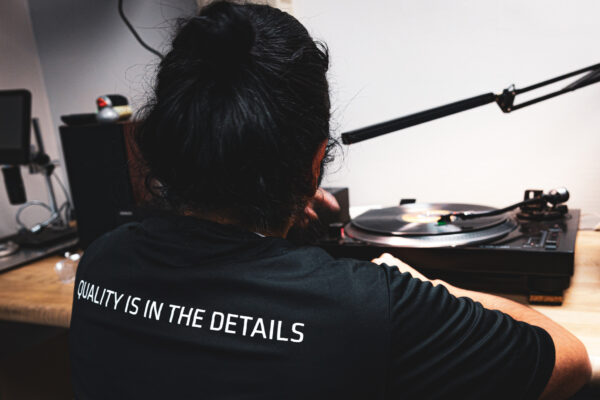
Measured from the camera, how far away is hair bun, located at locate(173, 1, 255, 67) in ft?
1.52

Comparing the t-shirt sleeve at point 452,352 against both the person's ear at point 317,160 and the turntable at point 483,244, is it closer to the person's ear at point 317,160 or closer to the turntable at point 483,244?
the person's ear at point 317,160

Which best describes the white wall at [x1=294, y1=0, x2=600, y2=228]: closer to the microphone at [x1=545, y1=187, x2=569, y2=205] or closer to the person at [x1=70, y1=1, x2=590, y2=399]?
the microphone at [x1=545, y1=187, x2=569, y2=205]

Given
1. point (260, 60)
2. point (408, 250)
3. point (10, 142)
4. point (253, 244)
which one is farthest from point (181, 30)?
point (10, 142)

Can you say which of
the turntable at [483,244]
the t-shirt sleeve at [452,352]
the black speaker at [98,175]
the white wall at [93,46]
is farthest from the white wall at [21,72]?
the t-shirt sleeve at [452,352]

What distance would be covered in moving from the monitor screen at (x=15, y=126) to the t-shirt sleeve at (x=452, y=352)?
135cm

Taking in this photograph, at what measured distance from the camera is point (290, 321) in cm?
46

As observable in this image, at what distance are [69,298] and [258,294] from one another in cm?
81

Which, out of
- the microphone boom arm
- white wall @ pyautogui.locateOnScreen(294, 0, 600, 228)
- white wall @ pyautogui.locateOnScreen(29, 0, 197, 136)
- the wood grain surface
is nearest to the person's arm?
the microphone boom arm

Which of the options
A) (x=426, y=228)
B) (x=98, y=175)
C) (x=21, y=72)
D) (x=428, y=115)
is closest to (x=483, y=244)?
(x=426, y=228)

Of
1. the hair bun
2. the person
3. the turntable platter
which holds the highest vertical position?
the hair bun

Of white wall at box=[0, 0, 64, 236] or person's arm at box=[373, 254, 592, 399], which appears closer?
person's arm at box=[373, 254, 592, 399]

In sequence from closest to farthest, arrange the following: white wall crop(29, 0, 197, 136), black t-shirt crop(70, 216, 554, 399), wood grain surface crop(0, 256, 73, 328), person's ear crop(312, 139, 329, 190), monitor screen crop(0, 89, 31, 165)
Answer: black t-shirt crop(70, 216, 554, 399) → person's ear crop(312, 139, 329, 190) → wood grain surface crop(0, 256, 73, 328) → monitor screen crop(0, 89, 31, 165) → white wall crop(29, 0, 197, 136)

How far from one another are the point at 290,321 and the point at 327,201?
62cm

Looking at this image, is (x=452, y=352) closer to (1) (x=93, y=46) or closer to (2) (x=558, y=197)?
(2) (x=558, y=197)
